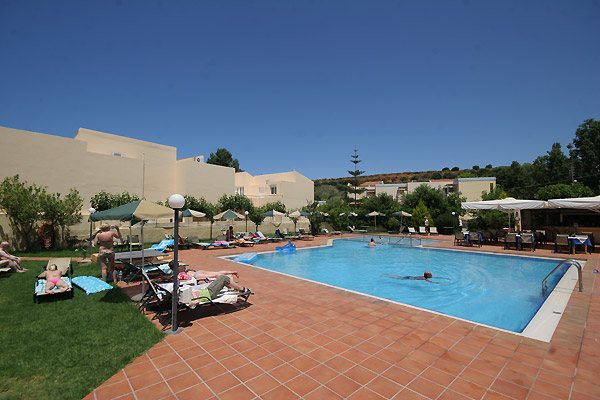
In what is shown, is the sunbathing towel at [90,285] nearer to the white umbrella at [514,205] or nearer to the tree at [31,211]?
the tree at [31,211]

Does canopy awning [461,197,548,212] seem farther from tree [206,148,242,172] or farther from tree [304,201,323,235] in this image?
tree [206,148,242,172]

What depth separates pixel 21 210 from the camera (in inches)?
494

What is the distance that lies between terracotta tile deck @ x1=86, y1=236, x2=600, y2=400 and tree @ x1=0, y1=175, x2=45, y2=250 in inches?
491

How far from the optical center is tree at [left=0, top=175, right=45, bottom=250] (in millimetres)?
12461

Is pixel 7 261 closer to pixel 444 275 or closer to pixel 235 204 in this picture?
pixel 444 275

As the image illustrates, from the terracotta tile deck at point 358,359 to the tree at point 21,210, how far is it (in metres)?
12.5

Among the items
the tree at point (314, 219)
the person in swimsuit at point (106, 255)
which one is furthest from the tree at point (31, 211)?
the tree at point (314, 219)

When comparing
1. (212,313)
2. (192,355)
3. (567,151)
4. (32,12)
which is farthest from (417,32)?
(567,151)

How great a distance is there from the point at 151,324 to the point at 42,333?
4.61ft

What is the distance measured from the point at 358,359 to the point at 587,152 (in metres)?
54.0

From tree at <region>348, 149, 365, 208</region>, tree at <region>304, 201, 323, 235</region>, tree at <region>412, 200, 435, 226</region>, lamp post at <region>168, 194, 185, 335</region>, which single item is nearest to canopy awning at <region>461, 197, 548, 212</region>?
tree at <region>412, 200, 435, 226</region>

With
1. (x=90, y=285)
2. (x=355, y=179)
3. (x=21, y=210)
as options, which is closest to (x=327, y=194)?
(x=355, y=179)

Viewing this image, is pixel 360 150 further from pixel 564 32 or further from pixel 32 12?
pixel 32 12

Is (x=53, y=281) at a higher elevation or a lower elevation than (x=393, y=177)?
lower
